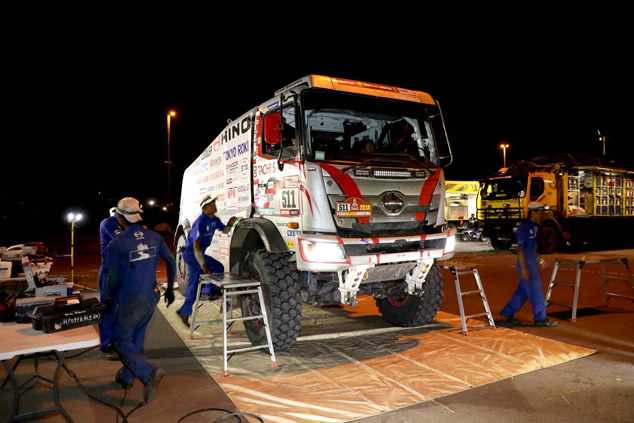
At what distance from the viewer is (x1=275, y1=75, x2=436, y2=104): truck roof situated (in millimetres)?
5152

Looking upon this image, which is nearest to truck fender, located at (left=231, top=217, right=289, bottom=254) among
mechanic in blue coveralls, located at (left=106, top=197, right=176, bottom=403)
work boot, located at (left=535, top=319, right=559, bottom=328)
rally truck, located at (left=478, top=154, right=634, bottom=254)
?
mechanic in blue coveralls, located at (left=106, top=197, right=176, bottom=403)

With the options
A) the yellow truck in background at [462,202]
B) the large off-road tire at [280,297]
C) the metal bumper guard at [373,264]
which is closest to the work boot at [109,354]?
the large off-road tire at [280,297]

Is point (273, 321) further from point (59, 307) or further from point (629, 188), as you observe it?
point (629, 188)

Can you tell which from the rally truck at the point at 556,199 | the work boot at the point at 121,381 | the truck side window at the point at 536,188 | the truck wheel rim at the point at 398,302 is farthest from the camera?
the rally truck at the point at 556,199

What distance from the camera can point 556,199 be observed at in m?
16.8

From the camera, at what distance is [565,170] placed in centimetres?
1677

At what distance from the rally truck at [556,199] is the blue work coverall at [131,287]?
15004 millimetres

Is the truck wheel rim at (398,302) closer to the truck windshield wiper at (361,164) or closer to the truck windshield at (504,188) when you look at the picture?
the truck windshield wiper at (361,164)

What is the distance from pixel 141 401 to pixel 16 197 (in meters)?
41.6

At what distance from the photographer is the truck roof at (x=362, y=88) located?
16.9 ft

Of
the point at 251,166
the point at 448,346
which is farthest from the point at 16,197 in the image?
the point at 448,346

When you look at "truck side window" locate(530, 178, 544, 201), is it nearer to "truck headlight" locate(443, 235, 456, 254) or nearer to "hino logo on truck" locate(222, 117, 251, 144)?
"truck headlight" locate(443, 235, 456, 254)

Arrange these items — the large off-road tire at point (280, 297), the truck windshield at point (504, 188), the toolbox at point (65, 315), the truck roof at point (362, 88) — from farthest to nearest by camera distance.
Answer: the truck windshield at point (504, 188)
the truck roof at point (362, 88)
the large off-road tire at point (280, 297)
the toolbox at point (65, 315)

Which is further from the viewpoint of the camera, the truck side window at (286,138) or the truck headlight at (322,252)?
the truck side window at (286,138)
